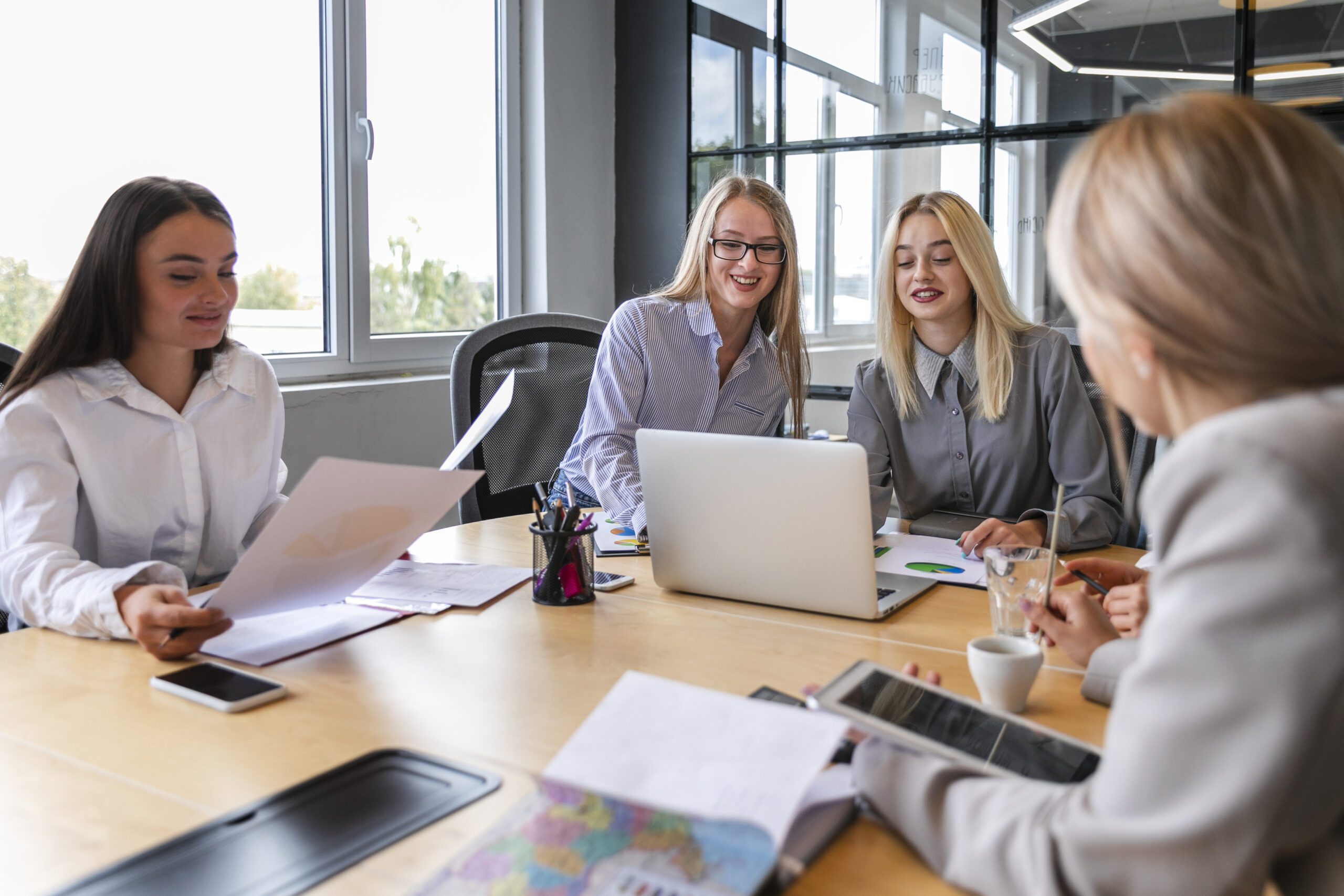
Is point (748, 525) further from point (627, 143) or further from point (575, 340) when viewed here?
point (627, 143)

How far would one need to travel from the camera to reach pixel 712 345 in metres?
2.44

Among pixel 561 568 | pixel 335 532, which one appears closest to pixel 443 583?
pixel 561 568

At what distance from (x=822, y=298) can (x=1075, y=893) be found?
3011 mm

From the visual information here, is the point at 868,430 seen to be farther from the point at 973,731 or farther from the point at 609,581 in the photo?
the point at 973,731

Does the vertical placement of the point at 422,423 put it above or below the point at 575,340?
below

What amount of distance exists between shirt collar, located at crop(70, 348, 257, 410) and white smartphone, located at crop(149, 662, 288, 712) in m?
0.58

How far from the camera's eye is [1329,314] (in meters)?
0.61

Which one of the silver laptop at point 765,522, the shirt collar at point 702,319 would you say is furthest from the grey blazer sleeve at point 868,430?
the silver laptop at point 765,522

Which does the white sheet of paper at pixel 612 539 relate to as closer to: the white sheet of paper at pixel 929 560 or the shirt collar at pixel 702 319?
the white sheet of paper at pixel 929 560

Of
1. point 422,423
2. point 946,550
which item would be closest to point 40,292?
point 422,423

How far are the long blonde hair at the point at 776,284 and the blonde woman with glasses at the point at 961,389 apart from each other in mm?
220

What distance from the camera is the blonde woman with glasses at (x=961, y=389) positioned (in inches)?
85.5

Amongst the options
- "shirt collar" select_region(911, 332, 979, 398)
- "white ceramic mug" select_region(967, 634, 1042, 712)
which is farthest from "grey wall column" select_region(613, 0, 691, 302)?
"white ceramic mug" select_region(967, 634, 1042, 712)

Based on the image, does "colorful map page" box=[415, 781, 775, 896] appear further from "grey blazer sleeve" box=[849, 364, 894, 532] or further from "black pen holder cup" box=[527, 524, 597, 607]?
"grey blazer sleeve" box=[849, 364, 894, 532]
